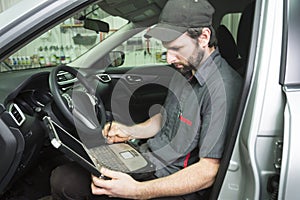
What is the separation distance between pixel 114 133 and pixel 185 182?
20.9 inches

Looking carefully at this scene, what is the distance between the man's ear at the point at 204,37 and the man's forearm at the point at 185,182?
413mm

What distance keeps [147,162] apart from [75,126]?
1.02ft

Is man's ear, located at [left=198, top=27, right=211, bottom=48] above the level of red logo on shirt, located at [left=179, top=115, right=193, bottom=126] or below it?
above

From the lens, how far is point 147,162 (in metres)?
1.32

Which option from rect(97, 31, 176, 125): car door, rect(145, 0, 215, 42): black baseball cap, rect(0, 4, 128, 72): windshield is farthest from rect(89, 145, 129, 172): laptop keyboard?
rect(0, 4, 128, 72): windshield

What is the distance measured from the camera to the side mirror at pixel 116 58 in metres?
2.18

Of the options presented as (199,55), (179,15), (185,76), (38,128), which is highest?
(179,15)

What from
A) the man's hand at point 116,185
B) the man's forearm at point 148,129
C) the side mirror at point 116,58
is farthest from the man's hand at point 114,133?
the side mirror at point 116,58

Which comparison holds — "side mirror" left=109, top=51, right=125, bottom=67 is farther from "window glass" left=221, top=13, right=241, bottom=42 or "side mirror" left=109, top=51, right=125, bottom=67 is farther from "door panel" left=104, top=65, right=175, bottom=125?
"window glass" left=221, top=13, right=241, bottom=42

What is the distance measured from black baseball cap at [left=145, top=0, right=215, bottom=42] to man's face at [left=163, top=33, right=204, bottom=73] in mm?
22


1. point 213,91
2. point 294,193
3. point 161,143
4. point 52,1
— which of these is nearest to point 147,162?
point 161,143

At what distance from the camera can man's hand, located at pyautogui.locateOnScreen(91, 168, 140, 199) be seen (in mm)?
1137

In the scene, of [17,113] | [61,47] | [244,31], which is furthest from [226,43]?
[61,47]

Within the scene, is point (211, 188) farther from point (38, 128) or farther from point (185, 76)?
point (38, 128)
